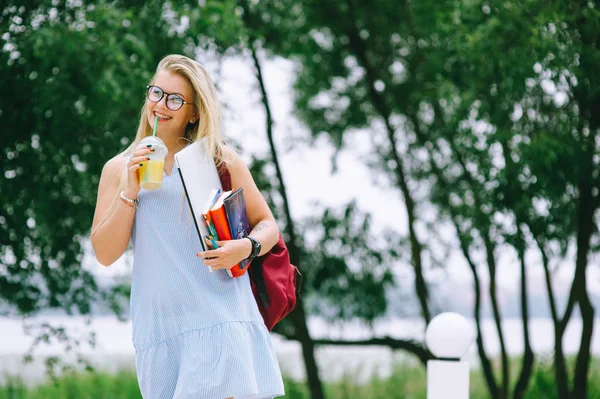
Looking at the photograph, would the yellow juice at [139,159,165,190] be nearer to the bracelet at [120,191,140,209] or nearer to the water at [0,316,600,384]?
the bracelet at [120,191,140,209]

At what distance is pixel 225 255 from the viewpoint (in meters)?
2.16

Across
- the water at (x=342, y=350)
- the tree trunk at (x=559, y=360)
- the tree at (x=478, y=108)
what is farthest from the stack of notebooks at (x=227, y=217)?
the tree trunk at (x=559, y=360)

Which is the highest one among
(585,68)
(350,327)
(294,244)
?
(585,68)

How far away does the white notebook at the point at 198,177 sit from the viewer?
7.09 ft

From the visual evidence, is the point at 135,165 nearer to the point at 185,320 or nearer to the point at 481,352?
the point at 185,320

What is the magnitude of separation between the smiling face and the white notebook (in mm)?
122

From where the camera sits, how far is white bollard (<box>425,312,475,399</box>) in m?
2.56

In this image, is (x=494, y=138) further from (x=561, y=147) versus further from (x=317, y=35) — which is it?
(x=317, y=35)

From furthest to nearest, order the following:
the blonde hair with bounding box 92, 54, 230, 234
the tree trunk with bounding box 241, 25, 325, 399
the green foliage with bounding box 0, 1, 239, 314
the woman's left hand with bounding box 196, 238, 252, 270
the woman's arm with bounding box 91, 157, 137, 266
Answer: the tree trunk with bounding box 241, 25, 325, 399
the green foliage with bounding box 0, 1, 239, 314
the blonde hair with bounding box 92, 54, 230, 234
the woman's arm with bounding box 91, 157, 137, 266
the woman's left hand with bounding box 196, 238, 252, 270

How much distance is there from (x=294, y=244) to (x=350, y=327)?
141 cm

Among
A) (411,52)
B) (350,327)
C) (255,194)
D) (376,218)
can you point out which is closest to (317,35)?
(411,52)

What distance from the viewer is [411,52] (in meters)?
9.55

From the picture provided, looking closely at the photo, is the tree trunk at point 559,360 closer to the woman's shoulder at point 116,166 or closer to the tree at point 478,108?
the tree at point 478,108

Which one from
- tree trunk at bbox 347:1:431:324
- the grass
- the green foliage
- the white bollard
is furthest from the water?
the white bollard
